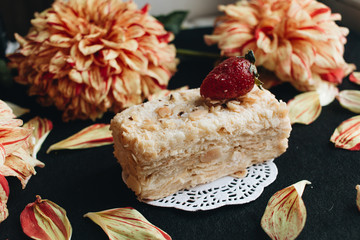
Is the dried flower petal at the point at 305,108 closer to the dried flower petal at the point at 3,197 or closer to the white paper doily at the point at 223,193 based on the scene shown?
the white paper doily at the point at 223,193

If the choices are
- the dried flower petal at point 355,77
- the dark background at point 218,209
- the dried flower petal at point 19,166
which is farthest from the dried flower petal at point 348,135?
the dried flower petal at point 19,166

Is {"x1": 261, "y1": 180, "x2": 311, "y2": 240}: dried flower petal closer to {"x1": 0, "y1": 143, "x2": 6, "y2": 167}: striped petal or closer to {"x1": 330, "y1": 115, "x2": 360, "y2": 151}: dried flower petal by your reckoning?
{"x1": 330, "y1": 115, "x2": 360, "y2": 151}: dried flower petal

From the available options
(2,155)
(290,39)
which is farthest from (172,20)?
(2,155)

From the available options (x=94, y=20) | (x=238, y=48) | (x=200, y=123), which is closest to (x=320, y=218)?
(x=200, y=123)

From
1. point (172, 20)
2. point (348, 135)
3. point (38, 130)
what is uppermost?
point (172, 20)

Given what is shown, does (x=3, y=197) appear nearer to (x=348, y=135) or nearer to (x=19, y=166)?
(x=19, y=166)

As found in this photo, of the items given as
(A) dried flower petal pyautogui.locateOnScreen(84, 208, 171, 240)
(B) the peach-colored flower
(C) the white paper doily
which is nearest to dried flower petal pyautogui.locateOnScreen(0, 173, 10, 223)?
(B) the peach-colored flower

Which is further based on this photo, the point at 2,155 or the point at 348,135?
the point at 348,135
